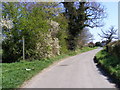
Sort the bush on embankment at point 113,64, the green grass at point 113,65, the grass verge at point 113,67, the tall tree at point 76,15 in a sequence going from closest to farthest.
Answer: the grass verge at point 113,67, the bush on embankment at point 113,64, the green grass at point 113,65, the tall tree at point 76,15

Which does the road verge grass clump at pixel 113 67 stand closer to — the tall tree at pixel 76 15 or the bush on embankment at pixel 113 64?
the bush on embankment at pixel 113 64

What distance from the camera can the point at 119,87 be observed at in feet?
22.8

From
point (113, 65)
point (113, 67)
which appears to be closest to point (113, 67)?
point (113, 67)

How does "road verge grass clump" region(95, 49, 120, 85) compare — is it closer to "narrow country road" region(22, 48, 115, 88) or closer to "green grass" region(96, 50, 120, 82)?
"green grass" region(96, 50, 120, 82)

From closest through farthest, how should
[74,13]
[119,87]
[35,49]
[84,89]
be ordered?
[84,89] → [119,87] → [35,49] → [74,13]

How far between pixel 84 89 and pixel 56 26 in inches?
653

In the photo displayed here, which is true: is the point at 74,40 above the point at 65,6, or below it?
below

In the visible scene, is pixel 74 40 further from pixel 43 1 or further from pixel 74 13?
pixel 43 1

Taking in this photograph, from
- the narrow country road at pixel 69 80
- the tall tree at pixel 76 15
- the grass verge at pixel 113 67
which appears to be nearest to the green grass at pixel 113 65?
the grass verge at pixel 113 67

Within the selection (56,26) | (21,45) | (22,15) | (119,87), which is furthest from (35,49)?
(119,87)

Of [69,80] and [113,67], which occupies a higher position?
[113,67]

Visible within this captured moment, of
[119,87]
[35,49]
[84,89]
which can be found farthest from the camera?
[35,49]

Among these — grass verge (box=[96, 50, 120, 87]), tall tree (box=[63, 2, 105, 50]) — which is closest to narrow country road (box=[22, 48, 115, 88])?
grass verge (box=[96, 50, 120, 87])

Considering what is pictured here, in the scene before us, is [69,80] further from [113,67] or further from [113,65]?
[113,65]
